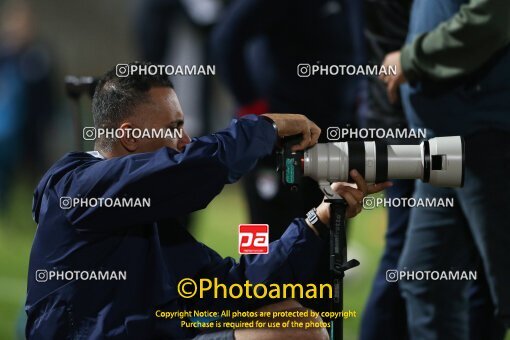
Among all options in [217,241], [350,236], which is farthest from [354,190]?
[350,236]

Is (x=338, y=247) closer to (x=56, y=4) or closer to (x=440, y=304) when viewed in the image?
(x=440, y=304)

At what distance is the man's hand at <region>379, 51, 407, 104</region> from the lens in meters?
2.31

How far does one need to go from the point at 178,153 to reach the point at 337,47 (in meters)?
0.79

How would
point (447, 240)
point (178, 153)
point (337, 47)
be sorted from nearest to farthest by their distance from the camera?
1. point (178, 153)
2. point (447, 240)
3. point (337, 47)

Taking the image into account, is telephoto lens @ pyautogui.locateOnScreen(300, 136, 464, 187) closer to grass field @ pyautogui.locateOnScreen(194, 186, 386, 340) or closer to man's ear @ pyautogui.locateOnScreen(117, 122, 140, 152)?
man's ear @ pyautogui.locateOnScreen(117, 122, 140, 152)

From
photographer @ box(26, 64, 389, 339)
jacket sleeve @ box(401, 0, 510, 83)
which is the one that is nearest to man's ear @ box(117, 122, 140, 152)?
photographer @ box(26, 64, 389, 339)

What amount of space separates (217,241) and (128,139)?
20.9 inches

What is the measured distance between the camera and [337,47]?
2471mm

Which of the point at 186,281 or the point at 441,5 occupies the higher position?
the point at 441,5

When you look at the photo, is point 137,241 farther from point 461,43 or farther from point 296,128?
point 461,43

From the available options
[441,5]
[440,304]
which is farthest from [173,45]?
[440,304]

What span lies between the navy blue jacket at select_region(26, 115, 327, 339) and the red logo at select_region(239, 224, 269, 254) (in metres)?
0.10

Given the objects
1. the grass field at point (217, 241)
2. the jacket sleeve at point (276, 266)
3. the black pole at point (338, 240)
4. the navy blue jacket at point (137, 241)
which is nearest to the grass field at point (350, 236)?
the grass field at point (217, 241)

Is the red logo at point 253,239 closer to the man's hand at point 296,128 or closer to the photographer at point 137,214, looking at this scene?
the photographer at point 137,214
